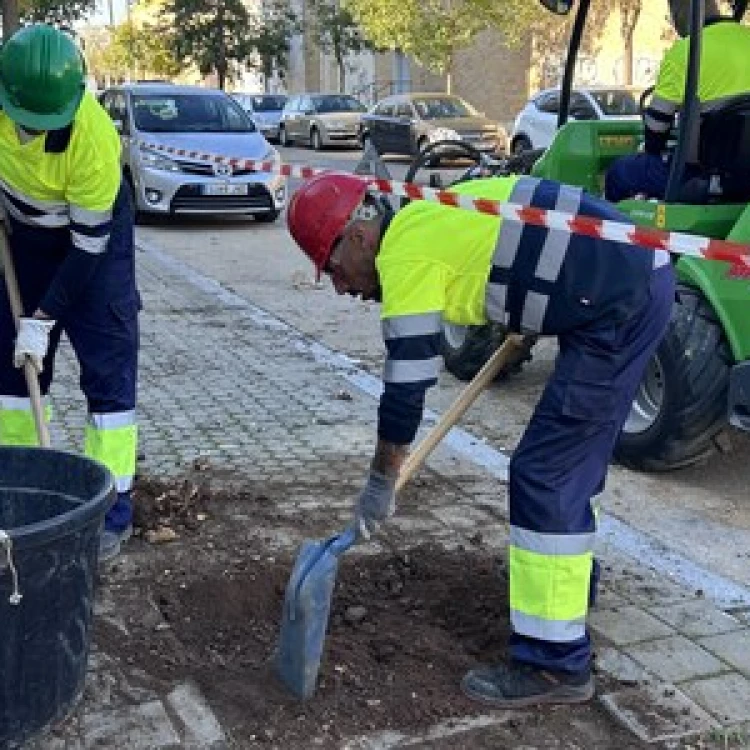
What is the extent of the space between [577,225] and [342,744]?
5.08ft

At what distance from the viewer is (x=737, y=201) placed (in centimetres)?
540

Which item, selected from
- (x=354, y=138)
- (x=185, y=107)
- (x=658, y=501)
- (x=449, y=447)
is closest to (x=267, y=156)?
(x=185, y=107)

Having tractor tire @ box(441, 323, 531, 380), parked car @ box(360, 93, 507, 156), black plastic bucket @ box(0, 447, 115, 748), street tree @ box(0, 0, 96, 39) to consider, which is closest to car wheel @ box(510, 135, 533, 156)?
parked car @ box(360, 93, 507, 156)

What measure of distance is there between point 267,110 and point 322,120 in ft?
24.9

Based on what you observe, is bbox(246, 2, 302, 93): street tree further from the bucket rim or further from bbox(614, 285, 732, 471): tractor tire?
the bucket rim

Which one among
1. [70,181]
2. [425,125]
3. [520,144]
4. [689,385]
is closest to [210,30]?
[425,125]

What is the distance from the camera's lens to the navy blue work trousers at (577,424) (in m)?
3.24

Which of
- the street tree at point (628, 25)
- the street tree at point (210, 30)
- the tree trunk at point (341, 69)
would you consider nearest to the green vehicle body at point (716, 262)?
the street tree at point (628, 25)

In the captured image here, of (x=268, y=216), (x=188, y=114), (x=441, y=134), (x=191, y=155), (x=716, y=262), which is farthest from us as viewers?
(x=441, y=134)

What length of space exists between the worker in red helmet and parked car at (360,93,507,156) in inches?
779

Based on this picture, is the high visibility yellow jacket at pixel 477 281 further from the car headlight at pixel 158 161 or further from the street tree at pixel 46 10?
the street tree at pixel 46 10

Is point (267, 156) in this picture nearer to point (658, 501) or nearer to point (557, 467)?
point (658, 501)

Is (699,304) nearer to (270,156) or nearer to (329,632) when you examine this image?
(329,632)

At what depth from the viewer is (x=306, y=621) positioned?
3.30m
